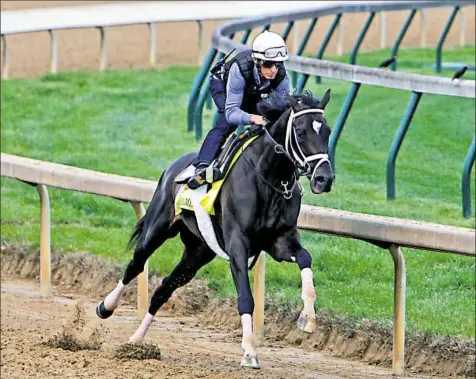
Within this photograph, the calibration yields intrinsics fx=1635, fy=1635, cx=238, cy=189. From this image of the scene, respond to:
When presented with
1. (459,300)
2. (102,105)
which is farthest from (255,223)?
(102,105)

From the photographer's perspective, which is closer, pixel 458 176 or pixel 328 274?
pixel 328 274

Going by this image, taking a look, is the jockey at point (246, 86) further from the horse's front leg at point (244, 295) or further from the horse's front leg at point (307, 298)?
the horse's front leg at point (307, 298)

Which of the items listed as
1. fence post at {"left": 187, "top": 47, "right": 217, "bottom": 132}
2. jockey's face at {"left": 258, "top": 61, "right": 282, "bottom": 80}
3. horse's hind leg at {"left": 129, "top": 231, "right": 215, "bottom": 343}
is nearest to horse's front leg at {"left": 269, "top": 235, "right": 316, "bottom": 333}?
jockey's face at {"left": 258, "top": 61, "right": 282, "bottom": 80}

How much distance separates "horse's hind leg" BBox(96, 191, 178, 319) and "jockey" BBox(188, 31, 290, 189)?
48cm

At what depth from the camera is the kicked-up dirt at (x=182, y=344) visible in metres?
8.14

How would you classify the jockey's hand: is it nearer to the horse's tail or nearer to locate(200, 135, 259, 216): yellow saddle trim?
locate(200, 135, 259, 216): yellow saddle trim

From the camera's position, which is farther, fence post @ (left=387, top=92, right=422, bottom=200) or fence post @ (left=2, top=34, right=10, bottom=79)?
fence post @ (left=2, top=34, right=10, bottom=79)

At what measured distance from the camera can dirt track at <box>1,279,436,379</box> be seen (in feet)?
26.2

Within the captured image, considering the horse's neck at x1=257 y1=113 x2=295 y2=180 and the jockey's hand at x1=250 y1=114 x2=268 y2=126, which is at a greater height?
the jockey's hand at x1=250 y1=114 x2=268 y2=126

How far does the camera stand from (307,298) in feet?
25.2

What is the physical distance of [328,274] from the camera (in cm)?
977

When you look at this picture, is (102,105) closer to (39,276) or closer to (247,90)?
(39,276)

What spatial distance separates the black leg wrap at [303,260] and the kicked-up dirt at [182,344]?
579 mm

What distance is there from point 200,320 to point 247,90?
1.88 m
